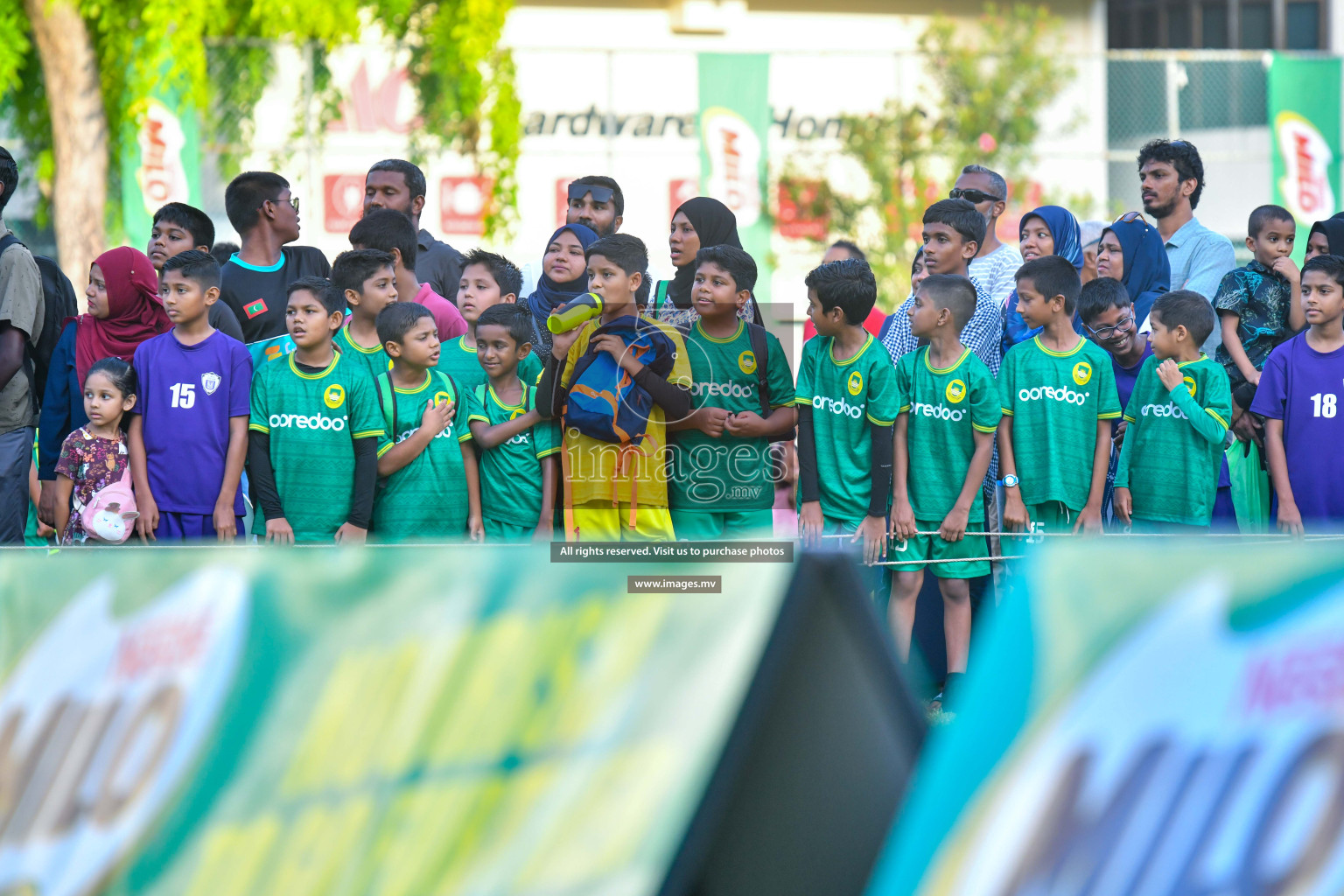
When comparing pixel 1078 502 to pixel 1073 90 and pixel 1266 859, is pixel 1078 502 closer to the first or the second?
pixel 1266 859

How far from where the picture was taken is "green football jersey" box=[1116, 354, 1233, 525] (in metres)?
5.42

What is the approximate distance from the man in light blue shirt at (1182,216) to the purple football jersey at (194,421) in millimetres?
4259

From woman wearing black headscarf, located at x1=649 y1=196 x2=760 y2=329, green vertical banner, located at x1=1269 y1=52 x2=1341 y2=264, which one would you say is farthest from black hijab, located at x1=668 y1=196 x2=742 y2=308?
green vertical banner, located at x1=1269 y1=52 x2=1341 y2=264

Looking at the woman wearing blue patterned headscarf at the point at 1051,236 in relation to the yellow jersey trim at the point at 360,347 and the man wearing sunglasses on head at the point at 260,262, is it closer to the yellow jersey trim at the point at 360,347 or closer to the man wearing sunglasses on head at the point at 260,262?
the yellow jersey trim at the point at 360,347

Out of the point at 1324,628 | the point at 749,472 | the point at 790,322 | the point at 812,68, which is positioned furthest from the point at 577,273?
the point at 812,68

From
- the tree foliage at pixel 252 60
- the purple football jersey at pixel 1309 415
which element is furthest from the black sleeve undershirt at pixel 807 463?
the tree foliage at pixel 252 60

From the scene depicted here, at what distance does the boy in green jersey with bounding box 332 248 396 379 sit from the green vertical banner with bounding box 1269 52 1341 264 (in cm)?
1559

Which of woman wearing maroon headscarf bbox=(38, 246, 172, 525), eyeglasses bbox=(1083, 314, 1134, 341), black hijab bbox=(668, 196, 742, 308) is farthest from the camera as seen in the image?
eyeglasses bbox=(1083, 314, 1134, 341)

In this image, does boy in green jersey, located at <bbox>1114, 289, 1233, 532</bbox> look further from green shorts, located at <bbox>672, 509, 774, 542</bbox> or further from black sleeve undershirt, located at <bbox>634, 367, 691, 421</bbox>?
black sleeve undershirt, located at <bbox>634, 367, 691, 421</bbox>

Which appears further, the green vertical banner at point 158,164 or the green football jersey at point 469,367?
the green vertical banner at point 158,164

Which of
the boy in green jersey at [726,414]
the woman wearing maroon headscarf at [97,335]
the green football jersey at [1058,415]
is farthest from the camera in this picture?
the woman wearing maroon headscarf at [97,335]

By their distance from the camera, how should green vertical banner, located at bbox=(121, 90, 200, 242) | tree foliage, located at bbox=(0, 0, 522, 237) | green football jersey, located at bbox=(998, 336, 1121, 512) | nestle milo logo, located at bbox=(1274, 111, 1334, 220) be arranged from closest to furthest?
green football jersey, located at bbox=(998, 336, 1121, 512) → tree foliage, located at bbox=(0, 0, 522, 237) → green vertical banner, located at bbox=(121, 90, 200, 242) → nestle milo logo, located at bbox=(1274, 111, 1334, 220)

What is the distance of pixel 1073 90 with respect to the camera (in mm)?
20266

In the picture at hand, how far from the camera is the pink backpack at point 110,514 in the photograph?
16.5ft
